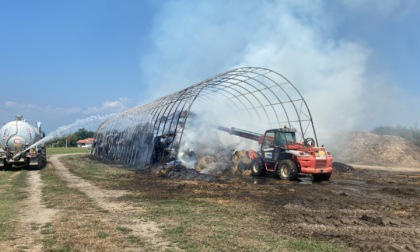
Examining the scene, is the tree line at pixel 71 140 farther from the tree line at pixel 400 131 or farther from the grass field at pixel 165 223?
the grass field at pixel 165 223

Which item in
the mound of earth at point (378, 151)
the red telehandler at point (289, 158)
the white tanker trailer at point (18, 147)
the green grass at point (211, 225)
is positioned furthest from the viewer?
the mound of earth at point (378, 151)

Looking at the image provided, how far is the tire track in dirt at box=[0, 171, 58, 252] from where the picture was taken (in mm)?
6672

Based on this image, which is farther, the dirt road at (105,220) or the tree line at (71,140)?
the tree line at (71,140)

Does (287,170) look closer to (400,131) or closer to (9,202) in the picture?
(9,202)

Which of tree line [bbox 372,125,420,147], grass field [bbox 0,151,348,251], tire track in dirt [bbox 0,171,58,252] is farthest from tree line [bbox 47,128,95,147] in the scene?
grass field [bbox 0,151,348,251]

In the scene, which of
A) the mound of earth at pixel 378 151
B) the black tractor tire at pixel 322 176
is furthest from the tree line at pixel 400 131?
the black tractor tire at pixel 322 176

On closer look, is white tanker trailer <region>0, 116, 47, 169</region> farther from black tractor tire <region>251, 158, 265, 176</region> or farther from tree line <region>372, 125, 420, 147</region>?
tree line <region>372, 125, 420, 147</region>

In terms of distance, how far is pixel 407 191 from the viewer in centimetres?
1384

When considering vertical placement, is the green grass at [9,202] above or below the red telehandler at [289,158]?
below

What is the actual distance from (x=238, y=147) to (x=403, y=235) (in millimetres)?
16921

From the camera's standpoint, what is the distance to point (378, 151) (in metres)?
34.4

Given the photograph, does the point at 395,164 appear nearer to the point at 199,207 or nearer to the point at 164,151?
the point at 164,151

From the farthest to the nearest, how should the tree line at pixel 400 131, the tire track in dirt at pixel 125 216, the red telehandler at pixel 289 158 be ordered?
1. the tree line at pixel 400 131
2. the red telehandler at pixel 289 158
3. the tire track in dirt at pixel 125 216

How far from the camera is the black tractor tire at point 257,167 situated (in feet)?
61.8
